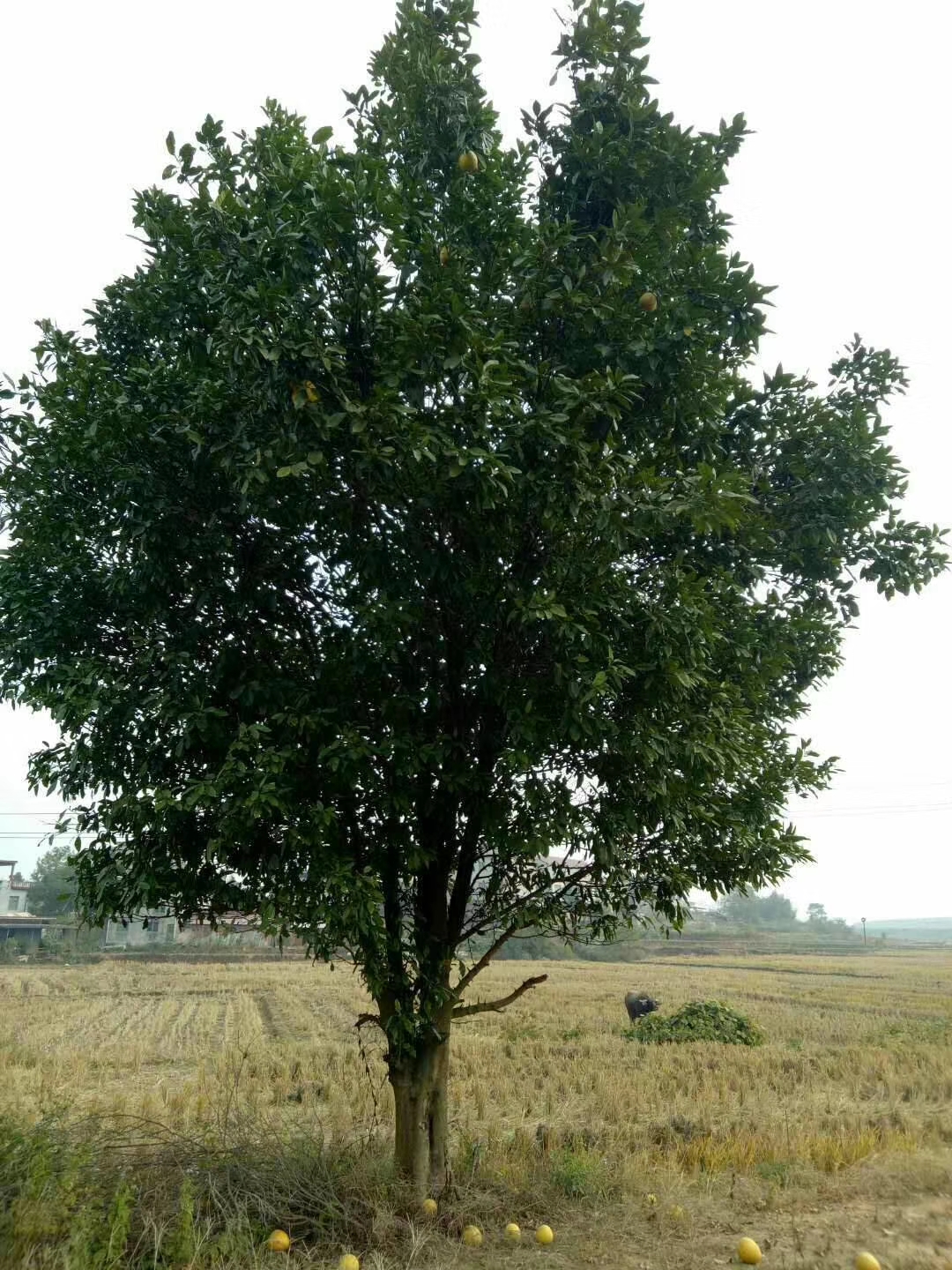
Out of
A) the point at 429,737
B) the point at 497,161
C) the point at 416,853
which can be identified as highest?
the point at 497,161

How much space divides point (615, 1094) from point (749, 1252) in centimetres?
778

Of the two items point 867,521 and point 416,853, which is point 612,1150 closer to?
point 416,853

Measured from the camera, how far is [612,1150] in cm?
979

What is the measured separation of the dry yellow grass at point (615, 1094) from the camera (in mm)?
7219

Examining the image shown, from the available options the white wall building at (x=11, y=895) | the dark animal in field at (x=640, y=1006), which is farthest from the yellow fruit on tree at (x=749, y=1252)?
the white wall building at (x=11, y=895)

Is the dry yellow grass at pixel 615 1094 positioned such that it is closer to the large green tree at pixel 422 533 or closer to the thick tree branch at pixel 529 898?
the thick tree branch at pixel 529 898

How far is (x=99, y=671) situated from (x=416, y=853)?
2.49 m

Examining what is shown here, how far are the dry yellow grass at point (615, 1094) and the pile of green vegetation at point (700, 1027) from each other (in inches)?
23.8

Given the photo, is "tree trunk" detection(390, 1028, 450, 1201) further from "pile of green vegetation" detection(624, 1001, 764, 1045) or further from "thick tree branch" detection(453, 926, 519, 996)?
"pile of green vegetation" detection(624, 1001, 764, 1045)

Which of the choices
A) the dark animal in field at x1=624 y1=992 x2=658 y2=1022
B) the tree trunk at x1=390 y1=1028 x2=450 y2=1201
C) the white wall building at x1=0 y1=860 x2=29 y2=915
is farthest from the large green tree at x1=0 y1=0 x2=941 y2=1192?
the white wall building at x1=0 y1=860 x2=29 y2=915

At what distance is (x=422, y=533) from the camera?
251 inches

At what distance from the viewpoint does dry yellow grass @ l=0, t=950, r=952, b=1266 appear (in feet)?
23.7

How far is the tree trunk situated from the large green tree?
28mm

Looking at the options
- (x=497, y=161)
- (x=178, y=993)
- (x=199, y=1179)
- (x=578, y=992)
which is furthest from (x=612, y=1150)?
(x=178, y=993)
